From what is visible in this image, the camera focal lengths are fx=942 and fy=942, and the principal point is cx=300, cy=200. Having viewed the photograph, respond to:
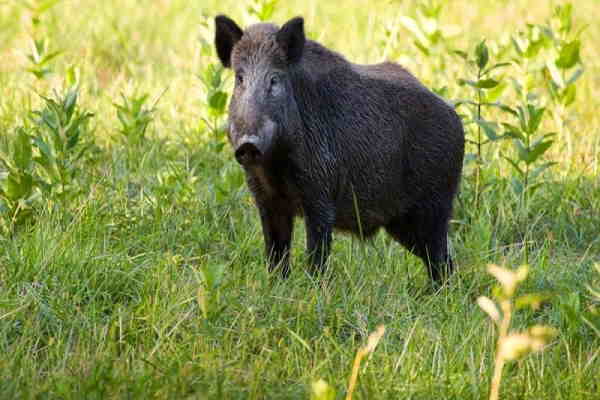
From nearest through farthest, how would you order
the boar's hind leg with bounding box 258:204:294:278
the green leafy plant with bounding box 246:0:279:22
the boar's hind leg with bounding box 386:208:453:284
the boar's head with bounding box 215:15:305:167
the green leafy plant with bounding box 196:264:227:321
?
the green leafy plant with bounding box 196:264:227:321 < the boar's head with bounding box 215:15:305:167 < the boar's hind leg with bounding box 258:204:294:278 < the boar's hind leg with bounding box 386:208:453:284 < the green leafy plant with bounding box 246:0:279:22

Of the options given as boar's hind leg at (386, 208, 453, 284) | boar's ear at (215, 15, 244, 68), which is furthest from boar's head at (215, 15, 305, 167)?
boar's hind leg at (386, 208, 453, 284)

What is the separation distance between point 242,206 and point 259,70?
1406 millimetres

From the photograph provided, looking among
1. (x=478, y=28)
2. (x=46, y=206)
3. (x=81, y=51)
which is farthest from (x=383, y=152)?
(x=478, y=28)

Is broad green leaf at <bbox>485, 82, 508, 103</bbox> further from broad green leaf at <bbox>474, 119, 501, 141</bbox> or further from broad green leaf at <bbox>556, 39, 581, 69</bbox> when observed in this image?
broad green leaf at <bbox>474, 119, 501, 141</bbox>

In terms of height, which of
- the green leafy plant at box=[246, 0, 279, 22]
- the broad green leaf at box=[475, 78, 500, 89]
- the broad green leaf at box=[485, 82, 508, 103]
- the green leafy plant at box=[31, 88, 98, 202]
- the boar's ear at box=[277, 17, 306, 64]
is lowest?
the green leafy plant at box=[31, 88, 98, 202]

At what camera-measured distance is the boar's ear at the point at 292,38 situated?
3.92 m

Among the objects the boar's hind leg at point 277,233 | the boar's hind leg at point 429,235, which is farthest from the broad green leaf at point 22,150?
the boar's hind leg at point 429,235

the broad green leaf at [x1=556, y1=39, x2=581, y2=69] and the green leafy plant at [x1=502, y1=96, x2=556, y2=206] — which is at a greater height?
the broad green leaf at [x1=556, y1=39, x2=581, y2=69]

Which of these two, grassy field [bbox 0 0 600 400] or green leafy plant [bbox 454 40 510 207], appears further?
green leafy plant [bbox 454 40 510 207]

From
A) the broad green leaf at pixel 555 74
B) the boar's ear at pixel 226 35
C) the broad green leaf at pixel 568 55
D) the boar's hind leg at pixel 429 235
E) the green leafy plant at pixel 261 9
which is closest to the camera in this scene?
the boar's ear at pixel 226 35

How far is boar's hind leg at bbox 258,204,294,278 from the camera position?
4.18 meters

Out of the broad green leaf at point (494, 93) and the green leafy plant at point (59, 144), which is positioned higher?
the broad green leaf at point (494, 93)

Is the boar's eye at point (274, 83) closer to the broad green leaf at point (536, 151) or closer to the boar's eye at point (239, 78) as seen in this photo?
the boar's eye at point (239, 78)

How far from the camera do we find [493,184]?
17.8 feet
